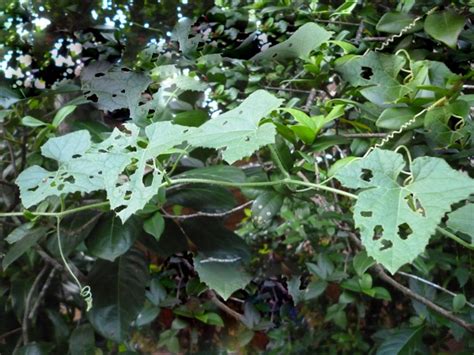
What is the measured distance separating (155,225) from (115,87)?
272 millimetres

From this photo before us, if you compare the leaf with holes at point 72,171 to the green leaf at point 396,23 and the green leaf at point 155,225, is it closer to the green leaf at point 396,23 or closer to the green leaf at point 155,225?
the green leaf at point 155,225

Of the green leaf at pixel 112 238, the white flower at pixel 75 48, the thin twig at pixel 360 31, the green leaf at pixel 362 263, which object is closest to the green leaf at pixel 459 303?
the green leaf at pixel 362 263

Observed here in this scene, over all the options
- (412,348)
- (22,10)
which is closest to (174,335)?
(412,348)

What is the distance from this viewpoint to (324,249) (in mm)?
1359

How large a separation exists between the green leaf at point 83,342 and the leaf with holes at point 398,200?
2.47 ft

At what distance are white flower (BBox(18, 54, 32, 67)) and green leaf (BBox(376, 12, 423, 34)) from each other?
0.70 m

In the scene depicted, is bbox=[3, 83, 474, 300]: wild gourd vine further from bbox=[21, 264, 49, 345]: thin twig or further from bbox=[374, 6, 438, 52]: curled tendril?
bbox=[21, 264, 49, 345]: thin twig

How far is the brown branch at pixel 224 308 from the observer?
1.25m

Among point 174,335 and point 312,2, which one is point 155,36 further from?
point 174,335

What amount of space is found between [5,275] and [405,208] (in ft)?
3.27

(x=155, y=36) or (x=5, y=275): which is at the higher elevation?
(x=155, y=36)

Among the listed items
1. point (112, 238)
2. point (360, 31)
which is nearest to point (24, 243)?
point (112, 238)

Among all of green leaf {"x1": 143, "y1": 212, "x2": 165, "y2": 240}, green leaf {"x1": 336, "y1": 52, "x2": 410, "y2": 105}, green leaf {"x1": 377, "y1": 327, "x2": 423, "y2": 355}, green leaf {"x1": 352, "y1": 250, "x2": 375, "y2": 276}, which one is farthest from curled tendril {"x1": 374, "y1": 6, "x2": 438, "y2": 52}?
green leaf {"x1": 377, "y1": 327, "x2": 423, "y2": 355}

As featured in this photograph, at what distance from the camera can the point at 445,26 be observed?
0.88 metres
